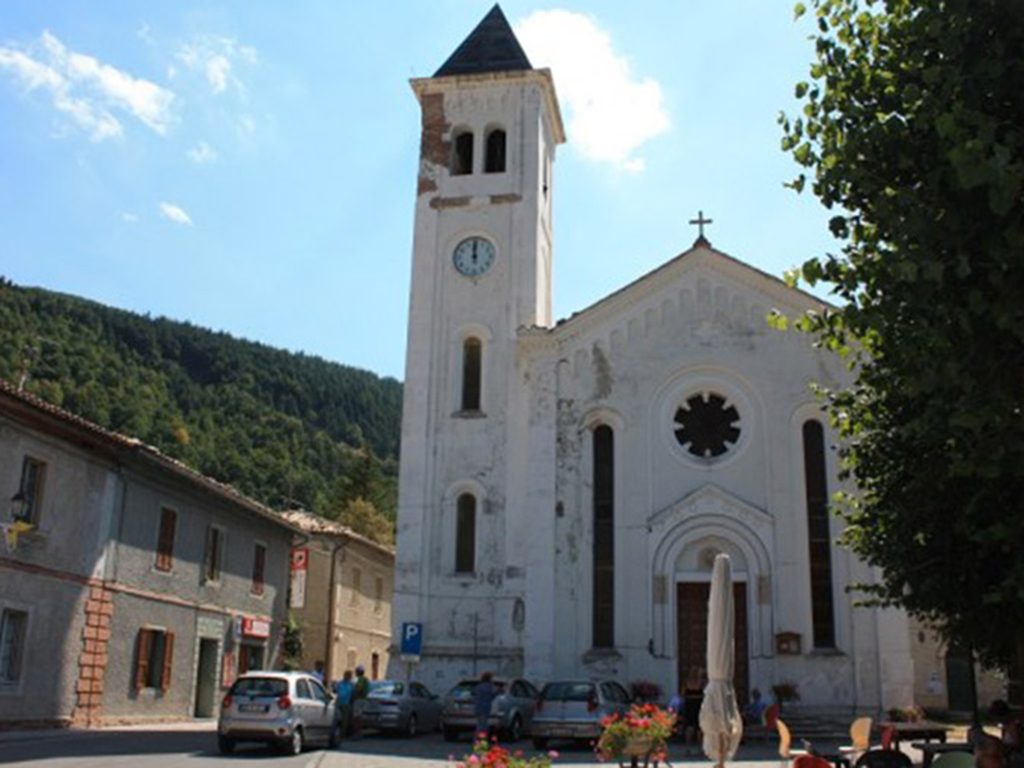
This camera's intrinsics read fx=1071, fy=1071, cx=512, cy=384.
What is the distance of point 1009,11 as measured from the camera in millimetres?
7922

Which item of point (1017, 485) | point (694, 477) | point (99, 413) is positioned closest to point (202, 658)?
point (694, 477)

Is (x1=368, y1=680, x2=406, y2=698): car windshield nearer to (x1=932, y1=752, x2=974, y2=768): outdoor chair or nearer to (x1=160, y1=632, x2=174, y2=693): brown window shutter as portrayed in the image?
(x1=160, y1=632, x2=174, y2=693): brown window shutter

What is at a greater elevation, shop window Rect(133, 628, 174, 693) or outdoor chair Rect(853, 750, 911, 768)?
shop window Rect(133, 628, 174, 693)

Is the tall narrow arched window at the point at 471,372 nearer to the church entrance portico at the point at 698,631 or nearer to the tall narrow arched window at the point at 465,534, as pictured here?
the tall narrow arched window at the point at 465,534

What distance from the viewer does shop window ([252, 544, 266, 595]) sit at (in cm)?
3003

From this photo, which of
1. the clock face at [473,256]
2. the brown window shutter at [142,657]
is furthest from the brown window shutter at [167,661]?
the clock face at [473,256]

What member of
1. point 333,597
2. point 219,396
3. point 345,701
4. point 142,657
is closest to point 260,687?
point 345,701

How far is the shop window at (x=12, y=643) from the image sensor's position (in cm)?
1894

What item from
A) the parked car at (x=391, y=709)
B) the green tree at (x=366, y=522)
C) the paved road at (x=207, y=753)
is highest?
the green tree at (x=366, y=522)

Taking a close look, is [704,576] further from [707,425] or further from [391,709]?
[391,709]

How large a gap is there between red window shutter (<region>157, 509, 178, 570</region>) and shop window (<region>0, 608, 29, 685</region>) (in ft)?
16.5

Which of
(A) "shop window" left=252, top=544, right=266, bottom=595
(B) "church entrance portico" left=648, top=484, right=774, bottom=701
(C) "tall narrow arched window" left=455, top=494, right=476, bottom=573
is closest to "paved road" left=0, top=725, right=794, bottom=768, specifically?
(B) "church entrance portico" left=648, top=484, right=774, bottom=701

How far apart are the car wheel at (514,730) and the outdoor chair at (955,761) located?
13.1 metres

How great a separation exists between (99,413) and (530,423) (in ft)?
152
